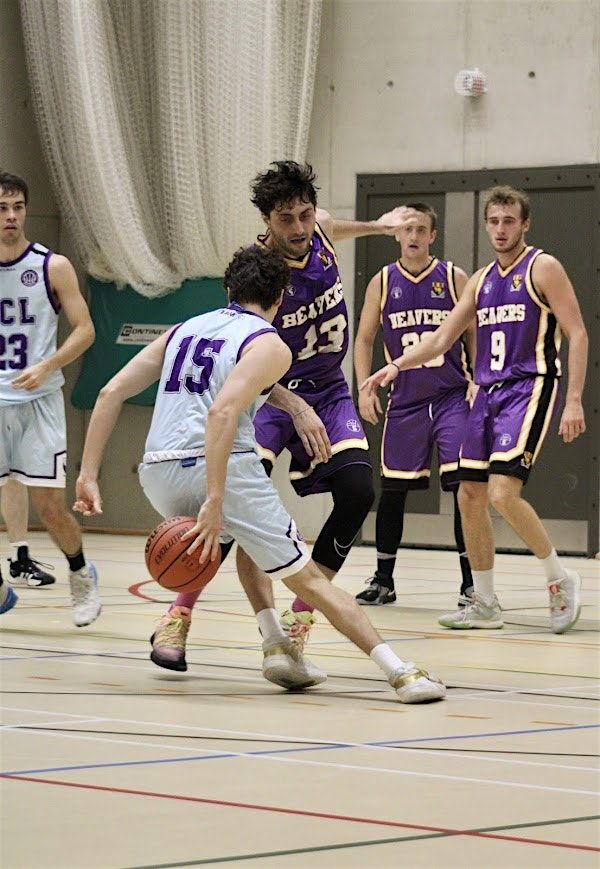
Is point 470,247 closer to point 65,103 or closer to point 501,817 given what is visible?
point 65,103

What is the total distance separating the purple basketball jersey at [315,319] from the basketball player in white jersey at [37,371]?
125 cm

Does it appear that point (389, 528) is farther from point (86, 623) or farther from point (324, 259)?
point (324, 259)

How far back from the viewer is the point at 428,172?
12.8 m

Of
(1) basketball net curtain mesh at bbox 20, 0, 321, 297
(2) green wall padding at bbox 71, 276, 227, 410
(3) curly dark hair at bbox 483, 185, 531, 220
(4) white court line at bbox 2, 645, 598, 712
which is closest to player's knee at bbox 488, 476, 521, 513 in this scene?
(3) curly dark hair at bbox 483, 185, 531, 220

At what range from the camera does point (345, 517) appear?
227 inches

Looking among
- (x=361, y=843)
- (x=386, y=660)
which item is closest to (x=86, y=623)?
(x=386, y=660)

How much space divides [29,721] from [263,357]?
125 centimetres

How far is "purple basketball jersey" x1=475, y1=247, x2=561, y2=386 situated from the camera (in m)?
7.17

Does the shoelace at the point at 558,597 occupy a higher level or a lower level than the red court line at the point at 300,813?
lower

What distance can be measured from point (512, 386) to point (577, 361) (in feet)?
0.98

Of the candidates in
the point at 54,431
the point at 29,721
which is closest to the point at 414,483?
the point at 54,431

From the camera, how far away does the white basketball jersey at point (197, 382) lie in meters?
4.94

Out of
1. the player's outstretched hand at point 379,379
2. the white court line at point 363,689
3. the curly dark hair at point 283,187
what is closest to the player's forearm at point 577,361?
the player's outstretched hand at point 379,379

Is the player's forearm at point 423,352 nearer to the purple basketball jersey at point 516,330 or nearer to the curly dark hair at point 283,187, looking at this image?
the purple basketball jersey at point 516,330
